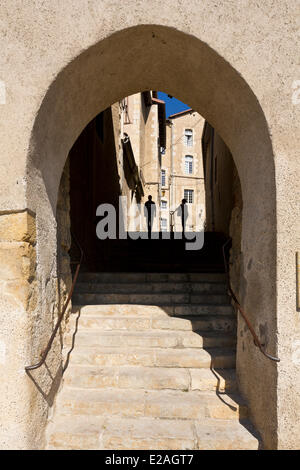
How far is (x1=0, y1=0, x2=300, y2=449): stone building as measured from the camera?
85.0 inches

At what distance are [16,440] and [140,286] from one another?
247 cm

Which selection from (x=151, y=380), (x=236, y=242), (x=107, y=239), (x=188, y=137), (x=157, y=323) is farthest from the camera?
(x=188, y=137)

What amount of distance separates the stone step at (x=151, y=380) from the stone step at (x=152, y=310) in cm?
90

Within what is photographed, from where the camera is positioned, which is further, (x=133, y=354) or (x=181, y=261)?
(x=181, y=261)

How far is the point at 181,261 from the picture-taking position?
19.8ft

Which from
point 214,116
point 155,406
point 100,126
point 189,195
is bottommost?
point 155,406

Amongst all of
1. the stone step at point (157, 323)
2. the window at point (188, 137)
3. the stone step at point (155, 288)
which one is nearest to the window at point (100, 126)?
the stone step at point (155, 288)

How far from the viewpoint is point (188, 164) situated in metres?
29.3

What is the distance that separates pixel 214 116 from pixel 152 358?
8.61 feet

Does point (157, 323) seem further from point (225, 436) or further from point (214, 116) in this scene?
point (214, 116)

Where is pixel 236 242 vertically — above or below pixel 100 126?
below

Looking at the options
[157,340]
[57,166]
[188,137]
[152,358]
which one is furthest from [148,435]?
[188,137]

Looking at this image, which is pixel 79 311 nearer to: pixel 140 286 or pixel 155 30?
pixel 140 286

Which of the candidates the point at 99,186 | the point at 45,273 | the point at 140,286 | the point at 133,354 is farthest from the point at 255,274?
the point at 99,186
